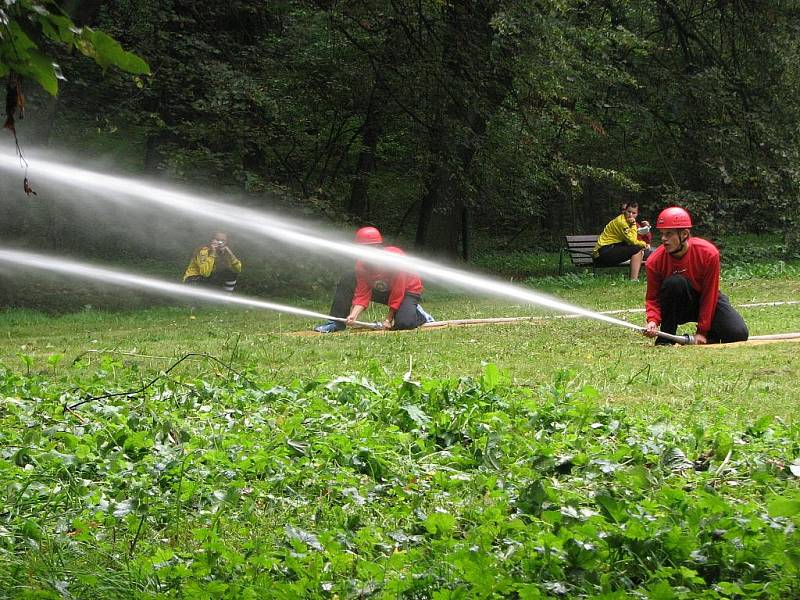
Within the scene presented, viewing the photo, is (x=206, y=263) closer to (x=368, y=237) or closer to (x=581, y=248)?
(x=368, y=237)

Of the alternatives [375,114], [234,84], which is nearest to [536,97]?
[375,114]

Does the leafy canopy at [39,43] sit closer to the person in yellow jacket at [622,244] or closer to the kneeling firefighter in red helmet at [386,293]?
the kneeling firefighter in red helmet at [386,293]

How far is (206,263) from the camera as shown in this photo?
17891 millimetres

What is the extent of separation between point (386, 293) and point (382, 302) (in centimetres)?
23

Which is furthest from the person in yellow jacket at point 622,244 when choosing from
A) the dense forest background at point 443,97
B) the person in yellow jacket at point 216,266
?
the person in yellow jacket at point 216,266

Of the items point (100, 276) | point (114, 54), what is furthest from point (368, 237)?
point (114, 54)

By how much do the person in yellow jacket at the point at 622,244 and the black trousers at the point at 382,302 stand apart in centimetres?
773

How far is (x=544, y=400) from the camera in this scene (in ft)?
22.1

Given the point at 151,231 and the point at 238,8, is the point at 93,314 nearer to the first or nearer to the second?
the point at 238,8

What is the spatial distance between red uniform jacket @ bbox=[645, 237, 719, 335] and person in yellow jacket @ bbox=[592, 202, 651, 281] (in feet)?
29.6

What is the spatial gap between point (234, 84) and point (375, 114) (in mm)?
5229

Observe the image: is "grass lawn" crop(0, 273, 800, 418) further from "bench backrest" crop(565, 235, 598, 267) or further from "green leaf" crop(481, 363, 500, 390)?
"bench backrest" crop(565, 235, 598, 267)

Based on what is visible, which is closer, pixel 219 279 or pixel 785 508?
pixel 785 508

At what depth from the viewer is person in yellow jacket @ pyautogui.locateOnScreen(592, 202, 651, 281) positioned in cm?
1939
